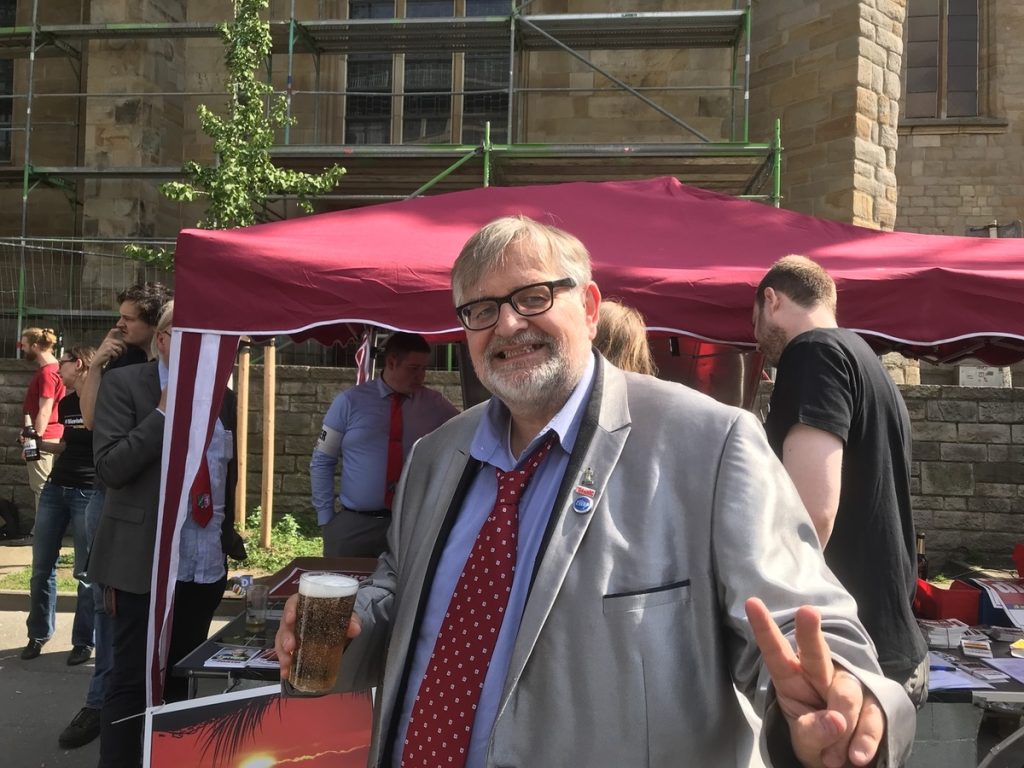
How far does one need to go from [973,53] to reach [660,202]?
13882mm

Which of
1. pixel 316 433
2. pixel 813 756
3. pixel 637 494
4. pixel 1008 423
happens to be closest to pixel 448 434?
pixel 637 494

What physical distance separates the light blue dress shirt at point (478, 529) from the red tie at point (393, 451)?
9.98ft

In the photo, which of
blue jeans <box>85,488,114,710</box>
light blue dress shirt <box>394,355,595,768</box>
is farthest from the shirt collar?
blue jeans <box>85,488,114,710</box>

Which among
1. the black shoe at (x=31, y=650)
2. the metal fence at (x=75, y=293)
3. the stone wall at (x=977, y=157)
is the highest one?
the stone wall at (x=977, y=157)

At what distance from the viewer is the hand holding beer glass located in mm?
1648

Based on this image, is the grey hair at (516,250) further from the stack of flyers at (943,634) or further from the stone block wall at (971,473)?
the stone block wall at (971,473)

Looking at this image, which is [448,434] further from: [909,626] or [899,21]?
[899,21]

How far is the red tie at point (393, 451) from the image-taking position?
471 cm

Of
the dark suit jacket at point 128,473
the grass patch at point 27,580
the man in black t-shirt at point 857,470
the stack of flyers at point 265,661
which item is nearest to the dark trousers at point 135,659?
the dark suit jacket at point 128,473

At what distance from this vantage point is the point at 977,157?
48.1ft

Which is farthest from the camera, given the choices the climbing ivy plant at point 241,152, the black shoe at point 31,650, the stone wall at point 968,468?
the climbing ivy plant at point 241,152

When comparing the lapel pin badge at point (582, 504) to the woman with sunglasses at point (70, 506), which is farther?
the woman with sunglasses at point (70, 506)

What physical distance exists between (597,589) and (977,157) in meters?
15.9

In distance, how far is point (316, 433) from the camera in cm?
902
